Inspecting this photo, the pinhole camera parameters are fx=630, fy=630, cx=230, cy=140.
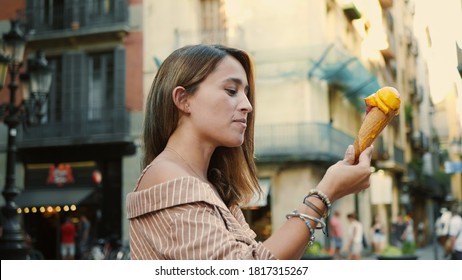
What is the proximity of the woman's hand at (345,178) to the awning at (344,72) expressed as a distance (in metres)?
1.48

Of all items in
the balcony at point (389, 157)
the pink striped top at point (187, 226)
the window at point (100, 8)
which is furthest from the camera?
the window at point (100, 8)

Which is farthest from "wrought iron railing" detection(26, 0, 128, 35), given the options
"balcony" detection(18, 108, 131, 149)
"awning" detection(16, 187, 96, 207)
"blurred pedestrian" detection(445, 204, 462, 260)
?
"blurred pedestrian" detection(445, 204, 462, 260)

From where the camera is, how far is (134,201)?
2.52 ft

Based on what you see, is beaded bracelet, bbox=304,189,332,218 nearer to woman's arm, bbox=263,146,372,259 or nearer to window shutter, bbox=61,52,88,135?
woman's arm, bbox=263,146,372,259

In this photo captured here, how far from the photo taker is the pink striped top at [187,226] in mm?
692

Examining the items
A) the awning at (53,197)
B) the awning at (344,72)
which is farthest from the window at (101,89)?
the awning at (344,72)

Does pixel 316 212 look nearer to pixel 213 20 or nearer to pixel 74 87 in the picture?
pixel 213 20

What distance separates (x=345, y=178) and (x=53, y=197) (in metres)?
2.97

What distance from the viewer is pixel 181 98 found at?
2.72 ft

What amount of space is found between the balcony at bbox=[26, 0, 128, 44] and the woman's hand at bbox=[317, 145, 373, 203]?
2900 mm

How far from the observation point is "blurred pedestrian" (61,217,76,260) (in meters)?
3.35

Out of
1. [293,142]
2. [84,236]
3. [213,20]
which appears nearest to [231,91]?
[213,20]

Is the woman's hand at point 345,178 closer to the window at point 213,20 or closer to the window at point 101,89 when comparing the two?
the window at point 213,20
